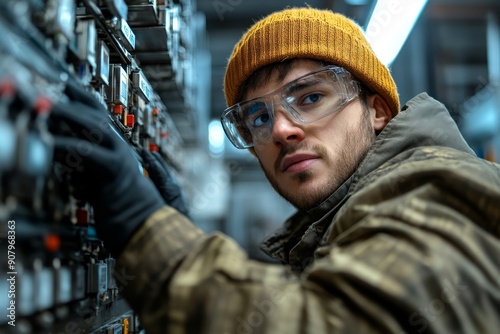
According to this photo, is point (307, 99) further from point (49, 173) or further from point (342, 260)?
point (49, 173)

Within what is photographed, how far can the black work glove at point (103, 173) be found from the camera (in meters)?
0.80

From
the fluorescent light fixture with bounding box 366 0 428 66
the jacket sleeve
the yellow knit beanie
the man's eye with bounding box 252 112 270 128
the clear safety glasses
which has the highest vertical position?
the fluorescent light fixture with bounding box 366 0 428 66

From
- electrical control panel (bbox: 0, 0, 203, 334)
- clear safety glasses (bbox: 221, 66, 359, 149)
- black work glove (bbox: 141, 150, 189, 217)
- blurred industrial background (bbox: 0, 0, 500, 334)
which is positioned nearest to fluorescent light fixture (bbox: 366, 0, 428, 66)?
blurred industrial background (bbox: 0, 0, 500, 334)

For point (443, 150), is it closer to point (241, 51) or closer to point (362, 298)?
point (362, 298)

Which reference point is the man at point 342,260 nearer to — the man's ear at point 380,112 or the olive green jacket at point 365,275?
the olive green jacket at point 365,275

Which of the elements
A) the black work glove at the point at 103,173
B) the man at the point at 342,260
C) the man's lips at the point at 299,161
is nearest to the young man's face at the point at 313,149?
the man's lips at the point at 299,161

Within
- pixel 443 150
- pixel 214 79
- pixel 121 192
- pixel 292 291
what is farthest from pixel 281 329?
pixel 214 79

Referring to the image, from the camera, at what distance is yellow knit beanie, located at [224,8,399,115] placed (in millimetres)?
1461

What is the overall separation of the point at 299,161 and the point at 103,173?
2.36 ft

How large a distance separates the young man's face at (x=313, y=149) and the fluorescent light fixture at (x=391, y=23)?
0.46 metres

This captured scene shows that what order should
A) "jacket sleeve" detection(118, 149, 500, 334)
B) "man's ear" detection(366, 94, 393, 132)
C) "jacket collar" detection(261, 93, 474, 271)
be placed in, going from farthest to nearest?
"man's ear" detection(366, 94, 393, 132)
"jacket collar" detection(261, 93, 474, 271)
"jacket sleeve" detection(118, 149, 500, 334)

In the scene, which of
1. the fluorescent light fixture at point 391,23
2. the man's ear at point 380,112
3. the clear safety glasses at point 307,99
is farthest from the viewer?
the fluorescent light fixture at point 391,23

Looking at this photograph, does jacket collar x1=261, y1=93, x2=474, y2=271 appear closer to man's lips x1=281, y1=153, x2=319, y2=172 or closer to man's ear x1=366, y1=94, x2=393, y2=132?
man's lips x1=281, y1=153, x2=319, y2=172

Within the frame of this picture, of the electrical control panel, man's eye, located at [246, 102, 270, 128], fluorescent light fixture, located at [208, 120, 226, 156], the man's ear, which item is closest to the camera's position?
the electrical control panel
